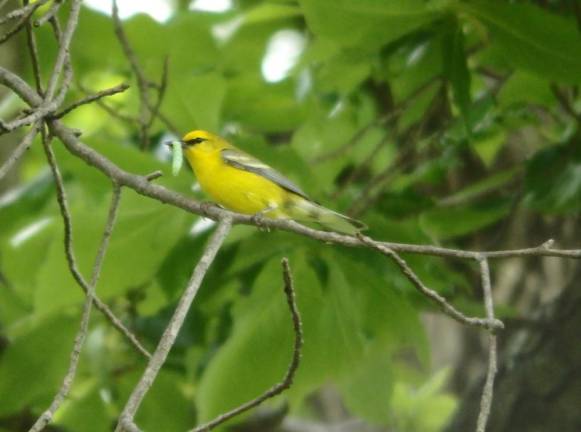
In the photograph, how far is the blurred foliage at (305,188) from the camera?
337 cm

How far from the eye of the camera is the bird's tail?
3469 millimetres

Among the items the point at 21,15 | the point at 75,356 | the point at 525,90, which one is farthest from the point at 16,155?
the point at 525,90

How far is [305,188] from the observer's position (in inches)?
147

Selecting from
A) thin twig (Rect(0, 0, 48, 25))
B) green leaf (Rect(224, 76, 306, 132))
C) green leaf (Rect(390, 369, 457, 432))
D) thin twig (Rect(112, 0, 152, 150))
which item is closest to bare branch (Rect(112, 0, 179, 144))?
thin twig (Rect(112, 0, 152, 150))

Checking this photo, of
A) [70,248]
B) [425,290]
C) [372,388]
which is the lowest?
[425,290]

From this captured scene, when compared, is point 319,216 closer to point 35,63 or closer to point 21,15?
point 35,63

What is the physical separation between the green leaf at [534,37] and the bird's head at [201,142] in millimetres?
1083

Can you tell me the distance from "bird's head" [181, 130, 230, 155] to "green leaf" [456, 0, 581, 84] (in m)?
1.08

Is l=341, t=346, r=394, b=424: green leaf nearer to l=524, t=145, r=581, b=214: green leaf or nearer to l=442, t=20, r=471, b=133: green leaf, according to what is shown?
l=524, t=145, r=581, b=214: green leaf

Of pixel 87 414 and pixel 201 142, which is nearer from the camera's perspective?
pixel 201 142

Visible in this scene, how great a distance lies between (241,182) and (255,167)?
8cm

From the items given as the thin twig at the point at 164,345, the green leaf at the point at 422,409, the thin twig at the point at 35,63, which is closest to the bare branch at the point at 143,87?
the thin twig at the point at 35,63

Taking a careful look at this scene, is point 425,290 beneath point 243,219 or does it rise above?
beneath

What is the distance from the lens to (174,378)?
4578mm
